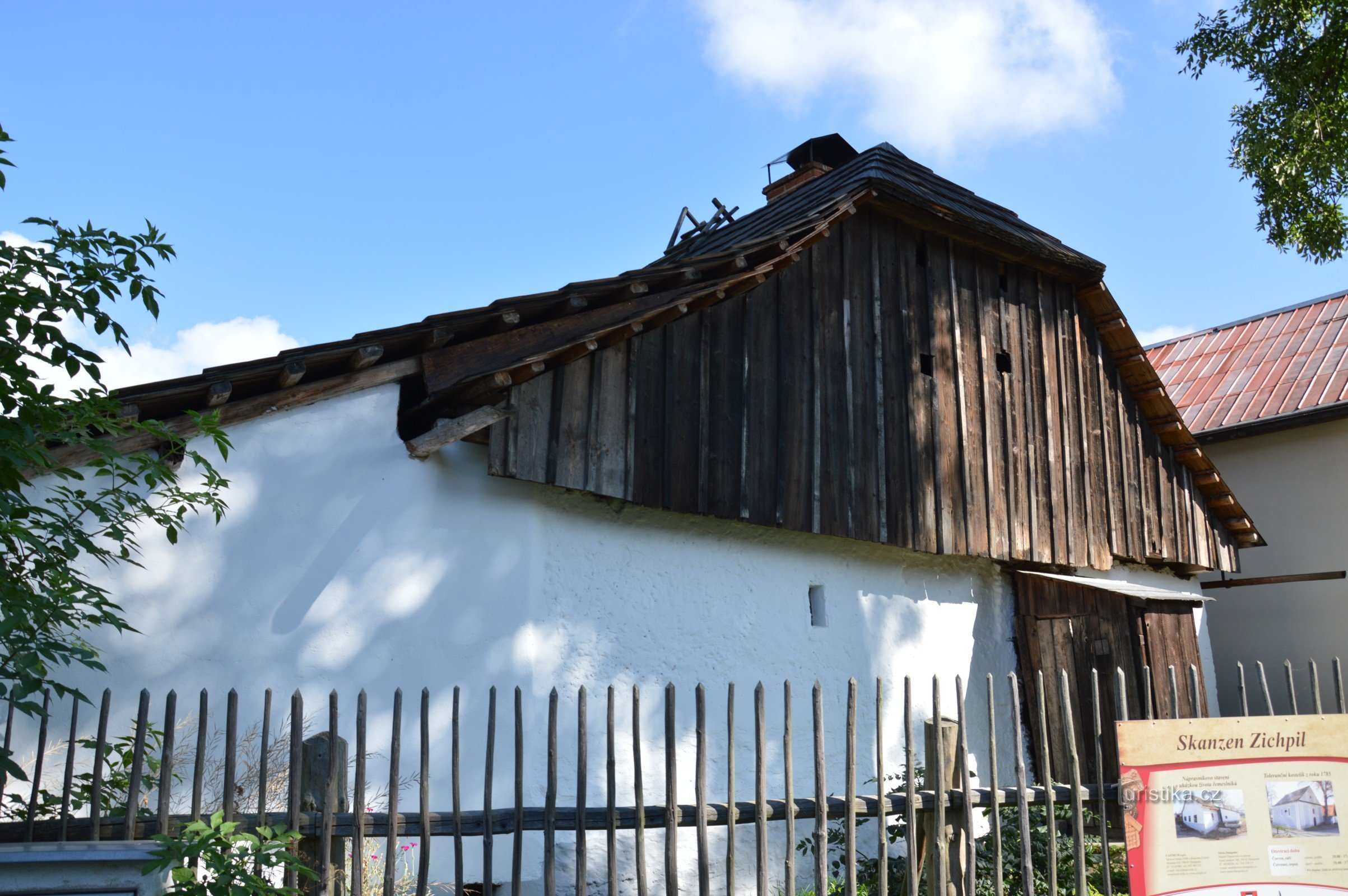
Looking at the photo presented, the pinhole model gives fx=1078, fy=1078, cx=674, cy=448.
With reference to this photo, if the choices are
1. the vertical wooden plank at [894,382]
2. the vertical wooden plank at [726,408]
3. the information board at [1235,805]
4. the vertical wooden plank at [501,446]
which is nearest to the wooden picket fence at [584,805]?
the information board at [1235,805]

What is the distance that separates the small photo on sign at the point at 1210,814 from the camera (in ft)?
14.5

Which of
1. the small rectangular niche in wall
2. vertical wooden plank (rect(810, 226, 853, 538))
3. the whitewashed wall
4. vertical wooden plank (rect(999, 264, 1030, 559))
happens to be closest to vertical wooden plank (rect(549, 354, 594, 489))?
the whitewashed wall

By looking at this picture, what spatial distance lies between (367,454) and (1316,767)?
5.40 metres

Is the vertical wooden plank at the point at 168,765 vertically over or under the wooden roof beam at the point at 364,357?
under

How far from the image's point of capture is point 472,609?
7.08 m

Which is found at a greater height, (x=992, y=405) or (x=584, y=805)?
(x=992, y=405)

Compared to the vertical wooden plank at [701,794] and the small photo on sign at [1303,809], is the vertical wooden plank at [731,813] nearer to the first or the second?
the vertical wooden plank at [701,794]

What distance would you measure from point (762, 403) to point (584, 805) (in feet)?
16.2

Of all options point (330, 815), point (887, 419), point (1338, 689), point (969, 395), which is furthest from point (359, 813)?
point (969, 395)

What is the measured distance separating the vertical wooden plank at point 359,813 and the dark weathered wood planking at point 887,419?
312 centimetres

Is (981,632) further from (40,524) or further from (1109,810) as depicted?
(40,524)

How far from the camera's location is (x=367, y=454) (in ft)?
22.7

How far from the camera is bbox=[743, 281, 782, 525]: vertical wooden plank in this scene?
27.8 ft

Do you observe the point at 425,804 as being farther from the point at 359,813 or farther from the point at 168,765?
the point at 168,765
